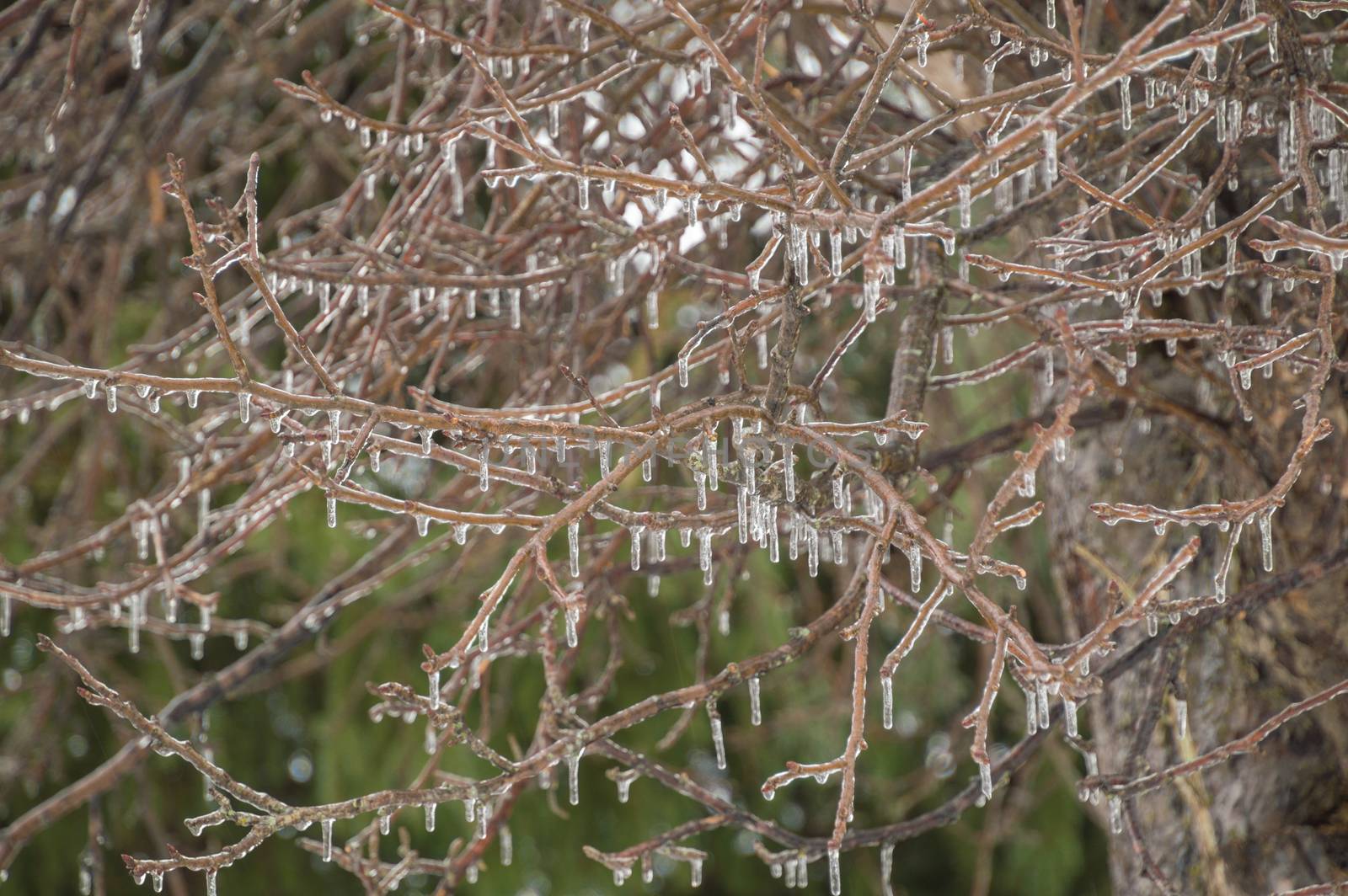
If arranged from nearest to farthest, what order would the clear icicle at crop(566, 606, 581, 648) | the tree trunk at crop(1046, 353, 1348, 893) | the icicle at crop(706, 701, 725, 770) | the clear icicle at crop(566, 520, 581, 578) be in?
the clear icicle at crop(566, 606, 581, 648) < the clear icicle at crop(566, 520, 581, 578) < the icicle at crop(706, 701, 725, 770) < the tree trunk at crop(1046, 353, 1348, 893)

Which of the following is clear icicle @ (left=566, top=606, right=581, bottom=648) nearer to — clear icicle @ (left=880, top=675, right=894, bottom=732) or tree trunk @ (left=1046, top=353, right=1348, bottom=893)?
clear icicle @ (left=880, top=675, right=894, bottom=732)

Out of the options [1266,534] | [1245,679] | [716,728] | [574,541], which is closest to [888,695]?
[716,728]

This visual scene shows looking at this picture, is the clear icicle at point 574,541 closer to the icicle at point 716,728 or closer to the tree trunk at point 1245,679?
the icicle at point 716,728

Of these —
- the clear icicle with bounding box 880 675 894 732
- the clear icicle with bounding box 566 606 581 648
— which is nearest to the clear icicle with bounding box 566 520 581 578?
the clear icicle with bounding box 566 606 581 648

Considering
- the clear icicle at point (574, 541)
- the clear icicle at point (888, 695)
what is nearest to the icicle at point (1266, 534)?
the clear icicle at point (888, 695)

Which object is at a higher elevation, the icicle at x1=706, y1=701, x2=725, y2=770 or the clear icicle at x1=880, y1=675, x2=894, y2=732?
the icicle at x1=706, y1=701, x2=725, y2=770

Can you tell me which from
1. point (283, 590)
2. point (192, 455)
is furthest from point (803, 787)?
point (192, 455)

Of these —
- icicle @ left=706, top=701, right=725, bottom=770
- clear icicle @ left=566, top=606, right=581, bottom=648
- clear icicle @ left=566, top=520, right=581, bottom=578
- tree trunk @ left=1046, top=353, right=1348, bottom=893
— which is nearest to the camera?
clear icicle @ left=566, top=606, right=581, bottom=648

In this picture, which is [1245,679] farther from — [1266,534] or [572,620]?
[572,620]

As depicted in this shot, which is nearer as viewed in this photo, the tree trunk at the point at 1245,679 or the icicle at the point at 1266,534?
the icicle at the point at 1266,534

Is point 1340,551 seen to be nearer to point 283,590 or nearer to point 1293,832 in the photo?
point 1293,832

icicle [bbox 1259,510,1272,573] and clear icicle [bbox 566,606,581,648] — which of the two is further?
icicle [bbox 1259,510,1272,573]

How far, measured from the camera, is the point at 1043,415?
9.16 ft

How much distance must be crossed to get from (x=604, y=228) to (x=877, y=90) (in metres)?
0.76
